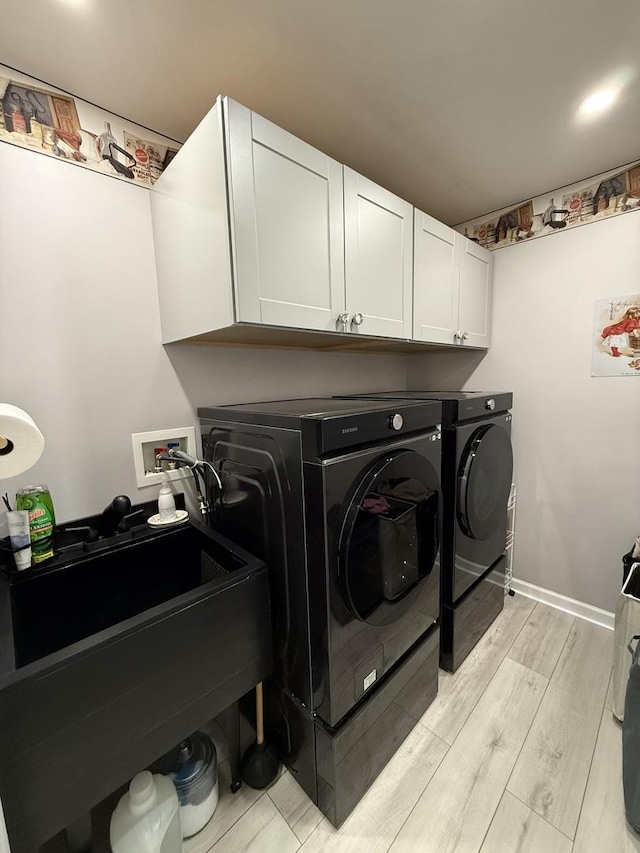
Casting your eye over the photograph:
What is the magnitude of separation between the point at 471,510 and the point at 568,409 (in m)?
1.00

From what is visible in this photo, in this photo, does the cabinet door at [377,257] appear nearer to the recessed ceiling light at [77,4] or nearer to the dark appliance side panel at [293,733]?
the recessed ceiling light at [77,4]

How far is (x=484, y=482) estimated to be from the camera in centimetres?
173

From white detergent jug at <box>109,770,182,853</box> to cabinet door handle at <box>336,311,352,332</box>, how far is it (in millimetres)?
1540

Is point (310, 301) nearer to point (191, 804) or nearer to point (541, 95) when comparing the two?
point (541, 95)

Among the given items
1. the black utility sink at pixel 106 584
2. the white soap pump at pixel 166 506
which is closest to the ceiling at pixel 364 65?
the white soap pump at pixel 166 506

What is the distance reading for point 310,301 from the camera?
47.8 inches

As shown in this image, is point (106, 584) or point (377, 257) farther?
point (377, 257)

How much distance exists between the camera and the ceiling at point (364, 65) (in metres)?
0.95

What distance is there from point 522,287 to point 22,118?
2451 mm

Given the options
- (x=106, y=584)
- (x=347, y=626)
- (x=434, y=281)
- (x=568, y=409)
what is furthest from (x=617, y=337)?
(x=106, y=584)

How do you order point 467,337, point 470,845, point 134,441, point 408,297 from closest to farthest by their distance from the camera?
point 470,845 < point 134,441 < point 408,297 < point 467,337

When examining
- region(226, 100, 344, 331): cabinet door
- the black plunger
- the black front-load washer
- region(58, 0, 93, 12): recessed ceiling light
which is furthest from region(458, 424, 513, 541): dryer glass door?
region(58, 0, 93, 12): recessed ceiling light

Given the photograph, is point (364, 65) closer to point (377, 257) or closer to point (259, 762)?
point (377, 257)

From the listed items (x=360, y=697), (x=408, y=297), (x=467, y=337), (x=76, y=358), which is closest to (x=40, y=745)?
(x=360, y=697)
